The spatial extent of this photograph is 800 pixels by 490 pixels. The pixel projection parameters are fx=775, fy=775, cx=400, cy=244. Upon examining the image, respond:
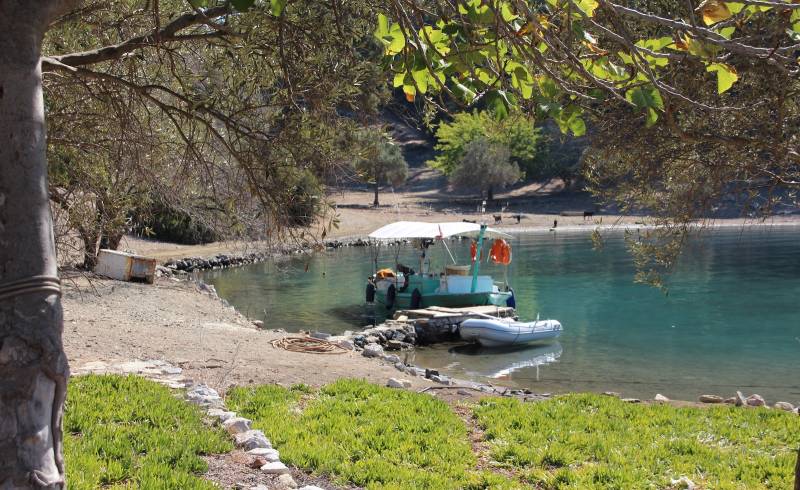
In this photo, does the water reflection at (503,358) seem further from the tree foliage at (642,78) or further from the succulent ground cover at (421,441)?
the succulent ground cover at (421,441)

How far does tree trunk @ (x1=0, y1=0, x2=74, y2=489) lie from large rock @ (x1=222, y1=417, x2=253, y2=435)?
457cm

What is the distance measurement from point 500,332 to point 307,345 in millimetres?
7493

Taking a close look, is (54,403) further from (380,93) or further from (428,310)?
(428,310)

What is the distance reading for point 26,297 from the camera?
10.1 ft

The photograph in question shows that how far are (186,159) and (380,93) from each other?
196cm

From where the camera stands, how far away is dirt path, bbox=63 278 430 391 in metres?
11.8

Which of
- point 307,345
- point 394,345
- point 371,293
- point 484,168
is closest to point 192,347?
point 307,345

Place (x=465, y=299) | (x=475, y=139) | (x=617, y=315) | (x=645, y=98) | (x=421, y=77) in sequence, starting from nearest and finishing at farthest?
1. (x=645, y=98)
2. (x=421, y=77)
3. (x=465, y=299)
4. (x=617, y=315)
5. (x=475, y=139)

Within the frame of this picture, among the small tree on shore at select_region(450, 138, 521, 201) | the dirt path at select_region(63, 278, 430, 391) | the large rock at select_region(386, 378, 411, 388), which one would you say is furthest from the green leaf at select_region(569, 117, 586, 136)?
the small tree on shore at select_region(450, 138, 521, 201)

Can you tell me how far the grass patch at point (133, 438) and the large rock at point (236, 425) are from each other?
19 centimetres

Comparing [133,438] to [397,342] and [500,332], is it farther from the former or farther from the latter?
[500,332]

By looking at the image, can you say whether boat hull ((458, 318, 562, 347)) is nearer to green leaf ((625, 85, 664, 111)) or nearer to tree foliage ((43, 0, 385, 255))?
tree foliage ((43, 0, 385, 255))

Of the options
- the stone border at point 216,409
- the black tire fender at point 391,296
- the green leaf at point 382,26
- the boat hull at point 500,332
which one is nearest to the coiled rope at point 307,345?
the stone border at point 216,409

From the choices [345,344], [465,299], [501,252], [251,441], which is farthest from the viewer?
[465,299]
